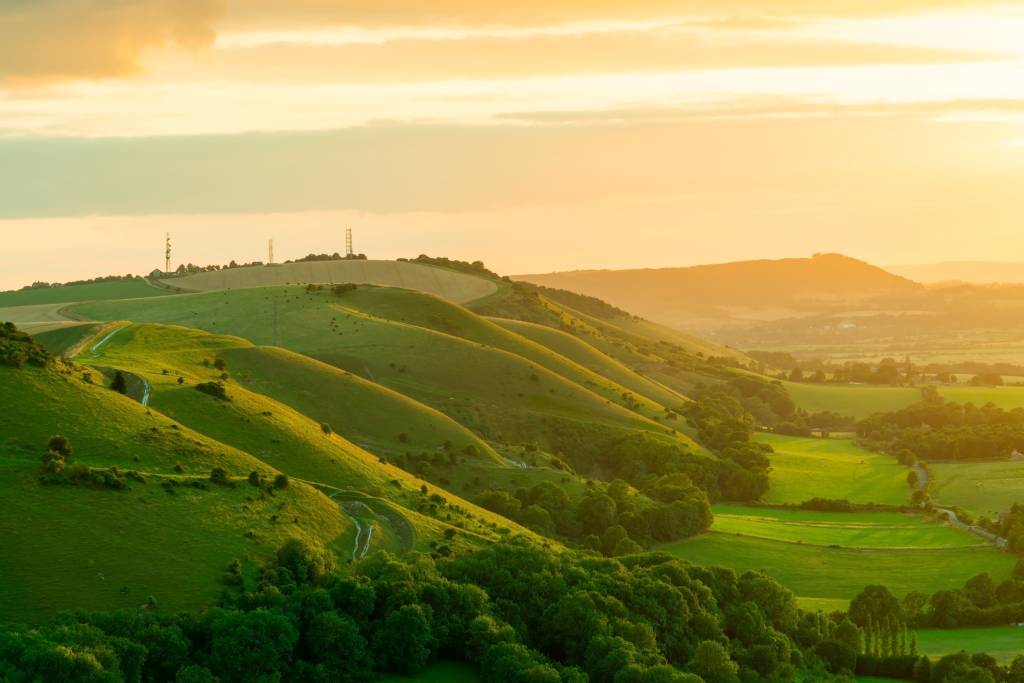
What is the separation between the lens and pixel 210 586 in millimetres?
86125

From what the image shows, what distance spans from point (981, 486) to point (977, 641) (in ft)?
235

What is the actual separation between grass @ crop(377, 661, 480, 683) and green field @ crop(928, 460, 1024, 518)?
9433 cm

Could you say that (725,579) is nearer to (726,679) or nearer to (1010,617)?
(726,679)

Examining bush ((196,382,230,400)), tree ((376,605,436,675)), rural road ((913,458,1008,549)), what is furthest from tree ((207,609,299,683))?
rural road ((913,458,1008,549))

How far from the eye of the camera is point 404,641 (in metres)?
84.9

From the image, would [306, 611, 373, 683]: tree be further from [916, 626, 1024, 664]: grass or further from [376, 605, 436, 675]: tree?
[916, 626, 1024, 664]: grass

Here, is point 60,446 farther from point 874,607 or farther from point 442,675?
point 874,607

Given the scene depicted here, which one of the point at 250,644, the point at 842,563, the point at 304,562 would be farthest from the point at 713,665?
the point at 842,563

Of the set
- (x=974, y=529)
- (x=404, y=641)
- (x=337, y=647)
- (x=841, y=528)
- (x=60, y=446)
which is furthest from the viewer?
(x=841, y=528)

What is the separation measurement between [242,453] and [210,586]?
80.1ft

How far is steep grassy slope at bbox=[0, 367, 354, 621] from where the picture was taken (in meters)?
83.1

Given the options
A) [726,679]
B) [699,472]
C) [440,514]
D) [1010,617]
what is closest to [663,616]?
[726,679]

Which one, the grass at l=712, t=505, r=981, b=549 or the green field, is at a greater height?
the green field

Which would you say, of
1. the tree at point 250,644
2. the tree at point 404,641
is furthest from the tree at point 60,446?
the tree at point 404,641
